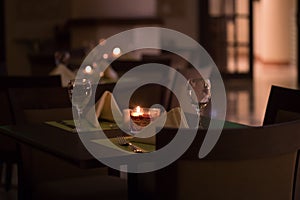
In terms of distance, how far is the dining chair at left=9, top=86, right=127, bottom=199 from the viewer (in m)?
2.88

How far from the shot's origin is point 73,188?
9.47 feet

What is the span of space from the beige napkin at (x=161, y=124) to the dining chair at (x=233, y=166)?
0.47 m

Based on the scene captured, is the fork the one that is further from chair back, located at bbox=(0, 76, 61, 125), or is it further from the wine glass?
chair back, located at bbox=(0, 76, 61, 125)

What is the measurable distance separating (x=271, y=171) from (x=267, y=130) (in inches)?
5.8

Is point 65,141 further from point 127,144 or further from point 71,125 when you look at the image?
point 71,125

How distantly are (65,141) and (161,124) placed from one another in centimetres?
33

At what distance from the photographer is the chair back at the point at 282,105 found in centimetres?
281

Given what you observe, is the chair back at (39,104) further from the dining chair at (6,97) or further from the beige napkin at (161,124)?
the beige napkin at (161,124)

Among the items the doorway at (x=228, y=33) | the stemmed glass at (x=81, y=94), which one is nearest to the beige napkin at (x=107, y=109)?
the stemmed glass at (x=81, y=94)

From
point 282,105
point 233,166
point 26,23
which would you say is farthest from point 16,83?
point 26,23

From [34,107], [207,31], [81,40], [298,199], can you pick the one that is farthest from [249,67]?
[298,199]

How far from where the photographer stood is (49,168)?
3.15 m

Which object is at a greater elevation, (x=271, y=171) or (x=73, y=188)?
(x=271, y=171)

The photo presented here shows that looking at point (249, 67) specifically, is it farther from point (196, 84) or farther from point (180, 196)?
point (180, 196)
